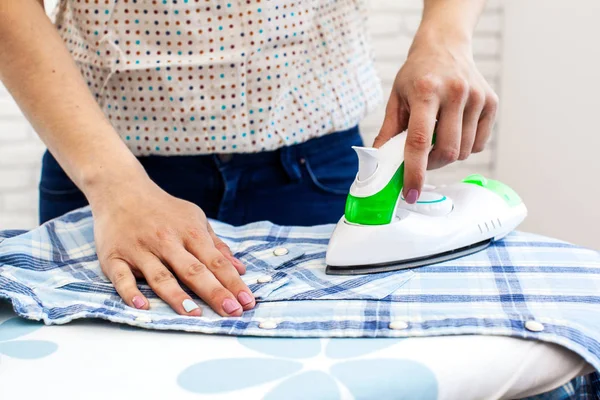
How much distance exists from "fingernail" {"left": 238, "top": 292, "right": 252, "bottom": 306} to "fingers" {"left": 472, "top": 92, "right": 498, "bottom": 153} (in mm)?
391

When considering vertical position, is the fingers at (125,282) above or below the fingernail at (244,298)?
above

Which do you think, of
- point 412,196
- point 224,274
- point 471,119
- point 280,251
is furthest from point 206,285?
point 471,119

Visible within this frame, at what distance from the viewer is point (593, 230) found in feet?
5.85

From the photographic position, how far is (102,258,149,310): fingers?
2.32 ft

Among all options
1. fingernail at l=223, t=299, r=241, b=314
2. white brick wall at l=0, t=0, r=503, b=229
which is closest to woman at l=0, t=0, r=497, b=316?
fingernail at l=223, t=299, r=241, b=314

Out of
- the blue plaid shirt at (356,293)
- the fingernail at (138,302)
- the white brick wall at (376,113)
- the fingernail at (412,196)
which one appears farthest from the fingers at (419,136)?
the white brick wall at (376,113)

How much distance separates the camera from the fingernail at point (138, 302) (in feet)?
2.31

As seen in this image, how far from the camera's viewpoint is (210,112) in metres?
0.98

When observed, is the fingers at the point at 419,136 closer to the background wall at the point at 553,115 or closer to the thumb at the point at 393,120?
the thumb at the point at 393,120

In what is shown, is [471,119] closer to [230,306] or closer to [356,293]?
[356,293]

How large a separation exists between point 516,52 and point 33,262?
66.8 inches

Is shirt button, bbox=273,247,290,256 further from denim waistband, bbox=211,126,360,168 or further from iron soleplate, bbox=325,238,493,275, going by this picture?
denim waistband, bbox=211,126,360,168

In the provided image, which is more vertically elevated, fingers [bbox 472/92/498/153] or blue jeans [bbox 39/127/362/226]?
fingers [bbox 472/92/498/153]

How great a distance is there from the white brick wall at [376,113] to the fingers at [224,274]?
4.70ft
